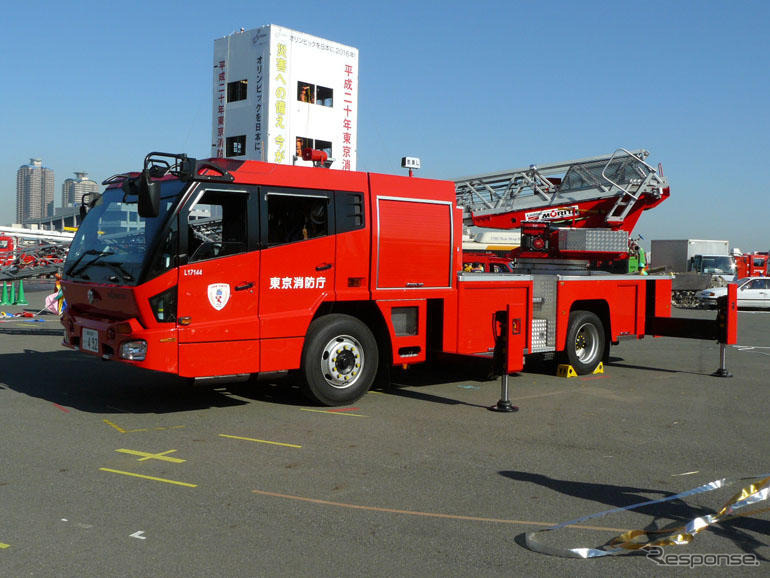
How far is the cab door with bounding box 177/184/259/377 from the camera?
24.2 feet

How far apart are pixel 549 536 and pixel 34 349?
435 inches

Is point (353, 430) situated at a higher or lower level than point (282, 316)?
lower

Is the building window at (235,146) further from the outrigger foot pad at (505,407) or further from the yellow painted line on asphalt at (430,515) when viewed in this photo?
the yellow painted line on asphalt at (430,515)

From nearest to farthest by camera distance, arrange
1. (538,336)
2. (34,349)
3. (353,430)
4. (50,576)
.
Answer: (50,576) → (353,430) → (538,336) → (34,349)

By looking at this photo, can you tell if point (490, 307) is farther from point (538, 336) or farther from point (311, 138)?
point (311, 138)

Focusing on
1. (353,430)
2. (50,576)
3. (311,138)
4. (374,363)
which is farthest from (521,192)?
(311,138)

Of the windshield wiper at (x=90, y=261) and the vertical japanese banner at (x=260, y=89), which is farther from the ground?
the vertical japanese banner at (x=260, y=89)

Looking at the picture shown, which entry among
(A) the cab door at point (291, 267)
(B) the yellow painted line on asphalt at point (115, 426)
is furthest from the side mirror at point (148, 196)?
(B) the yellow painted line on asphalt at point (115, 426)

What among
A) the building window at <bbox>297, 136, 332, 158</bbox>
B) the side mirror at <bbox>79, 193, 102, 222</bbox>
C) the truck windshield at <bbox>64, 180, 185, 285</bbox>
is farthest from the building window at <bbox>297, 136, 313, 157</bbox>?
the truck windshield at <bbox>64, 180, 185, 285</bbox>

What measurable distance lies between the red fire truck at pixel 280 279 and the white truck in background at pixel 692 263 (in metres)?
21.8

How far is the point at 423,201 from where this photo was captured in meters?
9.19

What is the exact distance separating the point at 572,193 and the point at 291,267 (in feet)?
29.9

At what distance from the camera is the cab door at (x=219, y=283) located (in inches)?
291

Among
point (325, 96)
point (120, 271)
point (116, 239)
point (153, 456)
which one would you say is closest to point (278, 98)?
point (325, 96)
